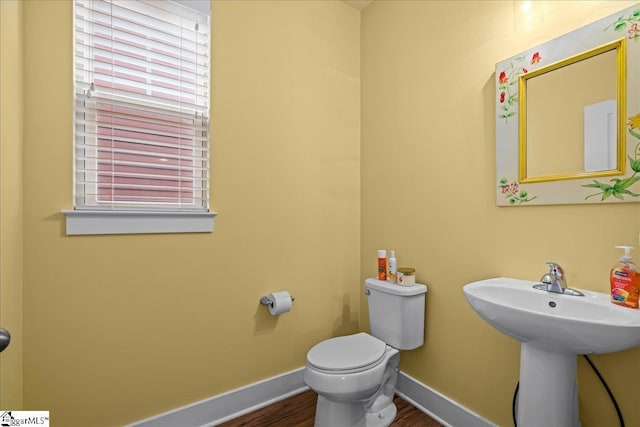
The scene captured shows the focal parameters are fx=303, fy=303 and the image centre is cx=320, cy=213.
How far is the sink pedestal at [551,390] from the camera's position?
3.39 ft

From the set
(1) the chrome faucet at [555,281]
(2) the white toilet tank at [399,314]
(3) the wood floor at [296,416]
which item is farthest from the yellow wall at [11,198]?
(1) the chrome faucet at [555,281]

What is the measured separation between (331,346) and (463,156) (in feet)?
3.95

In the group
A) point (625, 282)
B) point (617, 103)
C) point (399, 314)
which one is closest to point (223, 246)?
point (399, 314)

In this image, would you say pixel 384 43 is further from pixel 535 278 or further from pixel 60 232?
pixel 60 232

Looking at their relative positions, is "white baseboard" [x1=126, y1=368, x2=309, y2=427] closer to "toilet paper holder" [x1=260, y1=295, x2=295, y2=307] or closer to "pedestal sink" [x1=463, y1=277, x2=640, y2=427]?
"toilet paper holder" [x1=260, y1=295, x2=295, y2=307]

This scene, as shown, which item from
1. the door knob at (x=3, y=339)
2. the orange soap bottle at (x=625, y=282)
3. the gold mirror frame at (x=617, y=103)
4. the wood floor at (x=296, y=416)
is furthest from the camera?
the wood floor at (x=296, y=416)

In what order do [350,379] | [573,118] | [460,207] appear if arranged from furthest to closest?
[460,207], [350,379], [573,118]

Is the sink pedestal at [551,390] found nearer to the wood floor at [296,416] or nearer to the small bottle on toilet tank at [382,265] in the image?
the wood floor at [296,416]

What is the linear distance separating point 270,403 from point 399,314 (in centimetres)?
94

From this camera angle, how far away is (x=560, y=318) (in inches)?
35.0

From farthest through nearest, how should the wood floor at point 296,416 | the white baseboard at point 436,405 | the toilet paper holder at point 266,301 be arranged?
1. the toilet paper holder at point 266,301
2. the wood floor at point 296,416
3. the white baseboard at point 436,405

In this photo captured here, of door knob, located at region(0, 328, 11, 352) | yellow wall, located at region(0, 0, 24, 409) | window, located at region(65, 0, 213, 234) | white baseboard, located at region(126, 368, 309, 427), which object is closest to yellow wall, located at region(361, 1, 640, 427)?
white baseboard, located at region(126, 368, 309, 427)

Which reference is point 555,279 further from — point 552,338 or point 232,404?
point 232,404

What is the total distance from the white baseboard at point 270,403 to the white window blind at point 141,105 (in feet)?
3.44
